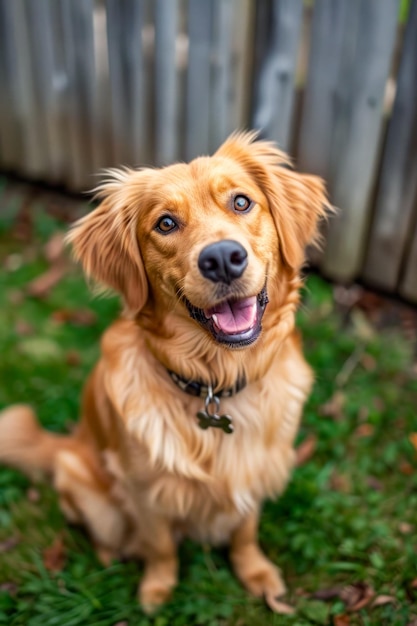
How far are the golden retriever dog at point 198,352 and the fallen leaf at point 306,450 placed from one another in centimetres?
58

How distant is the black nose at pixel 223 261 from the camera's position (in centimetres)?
203

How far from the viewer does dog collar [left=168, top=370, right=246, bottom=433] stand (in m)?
2.40

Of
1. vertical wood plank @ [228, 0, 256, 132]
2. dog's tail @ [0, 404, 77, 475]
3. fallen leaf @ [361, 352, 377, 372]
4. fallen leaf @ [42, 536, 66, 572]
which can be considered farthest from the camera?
fallen leaf @ [361, 352, 377, 372]

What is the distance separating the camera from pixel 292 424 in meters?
2.66

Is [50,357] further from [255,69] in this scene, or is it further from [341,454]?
[255,69]

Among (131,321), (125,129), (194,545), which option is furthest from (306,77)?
(194,545)

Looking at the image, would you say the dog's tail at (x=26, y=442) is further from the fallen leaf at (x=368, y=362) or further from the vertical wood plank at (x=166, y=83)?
the vertical wood plank at (x=166, y=83)

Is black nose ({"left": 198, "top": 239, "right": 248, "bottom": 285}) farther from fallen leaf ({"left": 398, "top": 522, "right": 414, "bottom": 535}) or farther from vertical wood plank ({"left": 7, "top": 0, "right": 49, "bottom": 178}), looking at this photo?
vertical wood plank ({"left": 7, "top": 0, "right": 49, "bottom": 178})

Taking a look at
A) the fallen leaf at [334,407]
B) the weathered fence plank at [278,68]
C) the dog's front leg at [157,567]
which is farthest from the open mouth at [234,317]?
the weathered fence plank at [278,68]

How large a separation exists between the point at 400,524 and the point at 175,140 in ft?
8.97

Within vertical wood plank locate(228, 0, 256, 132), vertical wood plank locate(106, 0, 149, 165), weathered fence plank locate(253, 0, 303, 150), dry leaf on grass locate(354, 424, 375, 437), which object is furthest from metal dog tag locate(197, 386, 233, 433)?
vertical wood plank locate(106, 0, 149, 165)

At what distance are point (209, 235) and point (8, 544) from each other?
189 centimetres

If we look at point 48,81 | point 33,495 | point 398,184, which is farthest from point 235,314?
point 48,81

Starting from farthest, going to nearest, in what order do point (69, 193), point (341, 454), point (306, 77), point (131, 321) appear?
point (69, 193)
point (306, 77)
point (341, 454)
point (131, 321)
